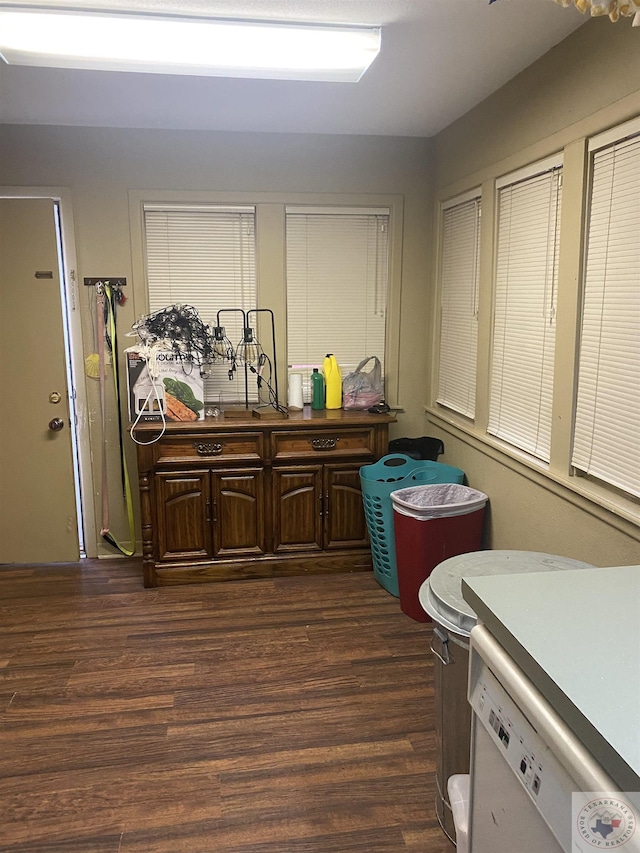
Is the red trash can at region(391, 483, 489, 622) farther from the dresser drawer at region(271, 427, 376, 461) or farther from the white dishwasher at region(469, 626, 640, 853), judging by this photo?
the white dishwasher at region(469, 626, 640, 853)

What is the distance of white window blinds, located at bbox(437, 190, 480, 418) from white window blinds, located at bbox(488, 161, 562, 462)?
0.96 feet

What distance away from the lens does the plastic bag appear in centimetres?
399

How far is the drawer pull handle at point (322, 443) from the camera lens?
145 inches

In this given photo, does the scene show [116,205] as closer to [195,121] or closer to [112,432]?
[195,121]

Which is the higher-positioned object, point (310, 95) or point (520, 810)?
point (310, 95)

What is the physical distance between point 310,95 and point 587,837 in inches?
124

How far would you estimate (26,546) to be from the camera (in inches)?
154

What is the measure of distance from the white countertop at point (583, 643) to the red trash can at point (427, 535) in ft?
5.64

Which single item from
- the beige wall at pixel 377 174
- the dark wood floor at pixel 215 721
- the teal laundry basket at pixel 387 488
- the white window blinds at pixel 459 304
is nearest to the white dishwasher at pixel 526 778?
the dark wood floor at pixel 215 721

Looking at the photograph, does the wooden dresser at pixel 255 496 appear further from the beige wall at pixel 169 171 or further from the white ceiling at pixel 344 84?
the white ceiling at pixel 344 84

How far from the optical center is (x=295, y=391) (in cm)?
395

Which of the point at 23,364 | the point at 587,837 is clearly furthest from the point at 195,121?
the point at 587,837


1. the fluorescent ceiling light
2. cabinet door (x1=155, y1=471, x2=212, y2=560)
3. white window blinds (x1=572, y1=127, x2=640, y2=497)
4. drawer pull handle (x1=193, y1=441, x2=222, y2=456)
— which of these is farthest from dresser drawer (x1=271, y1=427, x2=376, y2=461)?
the fluorescent ceiling light

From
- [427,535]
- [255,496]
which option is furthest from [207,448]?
[427,535]
